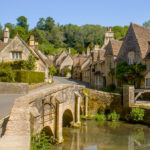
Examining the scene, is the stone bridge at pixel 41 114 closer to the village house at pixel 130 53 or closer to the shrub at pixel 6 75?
the village house at pixel 130 53

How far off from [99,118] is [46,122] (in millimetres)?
10127

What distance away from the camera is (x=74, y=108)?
18.8 meters

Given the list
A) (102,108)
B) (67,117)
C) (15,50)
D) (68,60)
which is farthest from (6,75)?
(68,60)

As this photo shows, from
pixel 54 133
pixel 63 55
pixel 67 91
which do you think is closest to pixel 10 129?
pixel 54 133

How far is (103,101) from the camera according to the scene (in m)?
22.4

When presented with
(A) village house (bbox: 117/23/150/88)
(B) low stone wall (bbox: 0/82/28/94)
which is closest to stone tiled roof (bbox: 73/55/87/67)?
(A) village house (bbox: 117/23/150/88)

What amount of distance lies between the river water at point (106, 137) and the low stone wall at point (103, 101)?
7.97ft

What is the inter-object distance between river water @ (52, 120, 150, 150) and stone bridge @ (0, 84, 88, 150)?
49.5 inches

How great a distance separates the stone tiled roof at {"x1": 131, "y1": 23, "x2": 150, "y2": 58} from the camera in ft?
83.3

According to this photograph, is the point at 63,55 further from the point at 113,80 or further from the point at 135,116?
the point at 135,116

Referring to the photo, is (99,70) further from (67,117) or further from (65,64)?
(65,64)

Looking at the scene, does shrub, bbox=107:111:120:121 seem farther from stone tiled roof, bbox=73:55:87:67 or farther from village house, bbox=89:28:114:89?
stone tiled roof, bbox=73:55:87:67

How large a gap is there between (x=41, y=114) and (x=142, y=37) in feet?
65.2

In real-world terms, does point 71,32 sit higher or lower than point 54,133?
higher
